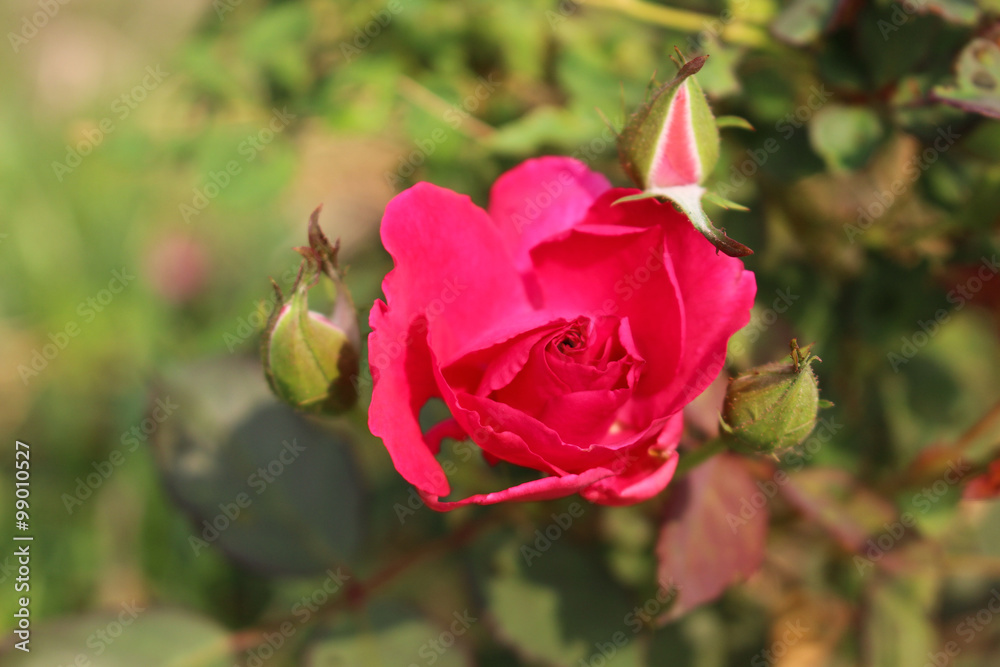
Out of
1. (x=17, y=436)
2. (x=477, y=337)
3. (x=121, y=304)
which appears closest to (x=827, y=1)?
(x=477, y=337)

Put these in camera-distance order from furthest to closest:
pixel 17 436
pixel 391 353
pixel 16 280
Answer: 1. pixel 16 280
2. pixel 17 436
3. pixel 391 353

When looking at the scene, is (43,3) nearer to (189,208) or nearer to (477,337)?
(189,208)

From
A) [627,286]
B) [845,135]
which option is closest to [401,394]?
[627,286]

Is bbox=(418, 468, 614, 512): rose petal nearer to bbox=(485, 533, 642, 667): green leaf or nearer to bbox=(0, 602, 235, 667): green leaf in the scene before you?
bbox=(485, 533, 642, 667): green leaf

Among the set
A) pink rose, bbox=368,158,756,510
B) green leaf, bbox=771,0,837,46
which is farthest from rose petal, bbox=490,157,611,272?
green leaf, bbox=771,0,837,46

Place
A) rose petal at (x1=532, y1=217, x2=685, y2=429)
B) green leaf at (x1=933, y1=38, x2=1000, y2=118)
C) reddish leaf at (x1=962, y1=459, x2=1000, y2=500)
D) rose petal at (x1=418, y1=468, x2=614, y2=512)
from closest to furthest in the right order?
1. rose petal at (x1=418, y1=468, x2=614, y2=512)
2. rose petal at (x1=532, y1=217, x2=685, y2=429)
3. green leaf at (x1=933, y1=38, x2=1000, y2=118)
4. reddish leaf at (x1=962, y1=459, x2=1000, y2=500)

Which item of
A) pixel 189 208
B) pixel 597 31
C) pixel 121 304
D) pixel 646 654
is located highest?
pixel 597 31

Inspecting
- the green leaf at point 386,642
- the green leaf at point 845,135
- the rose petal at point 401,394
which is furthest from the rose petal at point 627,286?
the green leaf at point 386,642
